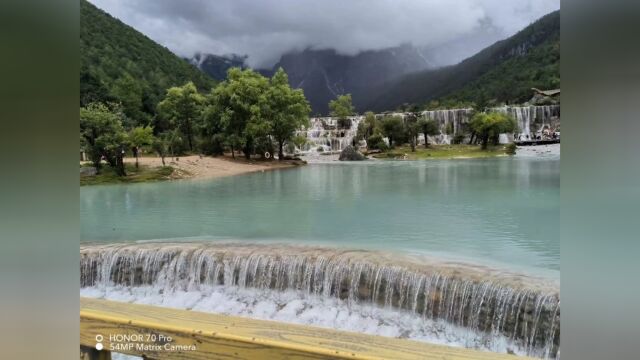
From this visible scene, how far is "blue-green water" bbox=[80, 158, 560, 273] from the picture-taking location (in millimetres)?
2873

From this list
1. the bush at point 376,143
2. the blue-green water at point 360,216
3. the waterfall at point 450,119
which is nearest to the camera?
the blue-green water at point 360,216

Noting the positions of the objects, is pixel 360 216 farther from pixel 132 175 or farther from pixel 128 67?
pixel 128 67

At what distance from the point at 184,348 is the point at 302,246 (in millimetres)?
2007

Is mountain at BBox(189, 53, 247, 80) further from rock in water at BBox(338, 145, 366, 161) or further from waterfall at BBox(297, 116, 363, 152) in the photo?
rock in water at BBox(338, 145, 366, 161)

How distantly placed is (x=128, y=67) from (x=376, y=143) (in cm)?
928

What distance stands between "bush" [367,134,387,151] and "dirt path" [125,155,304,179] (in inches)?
213

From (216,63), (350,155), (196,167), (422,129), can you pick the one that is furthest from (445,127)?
(196,167)

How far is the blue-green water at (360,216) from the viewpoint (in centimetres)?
287

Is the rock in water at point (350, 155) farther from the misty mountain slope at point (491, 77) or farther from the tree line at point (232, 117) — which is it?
the misty mountain slope at point (491, 77)

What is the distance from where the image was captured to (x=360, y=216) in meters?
4.14

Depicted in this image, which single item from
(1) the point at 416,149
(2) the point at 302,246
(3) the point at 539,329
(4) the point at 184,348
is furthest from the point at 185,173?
(1) the point at 416,149

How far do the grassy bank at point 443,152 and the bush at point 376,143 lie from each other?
33 centimetres

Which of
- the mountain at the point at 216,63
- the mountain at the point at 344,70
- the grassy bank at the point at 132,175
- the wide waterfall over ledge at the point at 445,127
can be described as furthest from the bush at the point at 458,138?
the grassy bank at the point at 132,175
